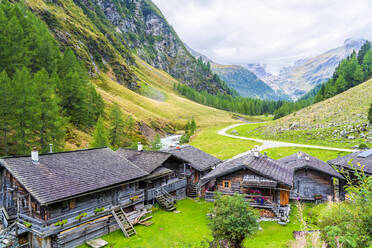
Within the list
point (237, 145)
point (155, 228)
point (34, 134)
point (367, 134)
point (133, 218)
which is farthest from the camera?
point (237, 145)

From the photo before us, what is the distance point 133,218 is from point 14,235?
35.5ft

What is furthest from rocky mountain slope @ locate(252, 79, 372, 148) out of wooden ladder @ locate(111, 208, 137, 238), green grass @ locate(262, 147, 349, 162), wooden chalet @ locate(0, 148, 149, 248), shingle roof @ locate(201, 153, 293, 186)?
wooden chalet @ locate(0, 148, 149, 248)

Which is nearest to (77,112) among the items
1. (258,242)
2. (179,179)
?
(179,179)

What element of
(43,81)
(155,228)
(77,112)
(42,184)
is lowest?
(155,228)

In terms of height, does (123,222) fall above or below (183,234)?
above

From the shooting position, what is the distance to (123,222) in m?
24.0

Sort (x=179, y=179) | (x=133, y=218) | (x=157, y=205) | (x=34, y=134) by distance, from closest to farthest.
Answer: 1. (x=133, y=218)
2. (x=157, y=205)
3. (x=179, y=179)
4. (x=34, y=134)

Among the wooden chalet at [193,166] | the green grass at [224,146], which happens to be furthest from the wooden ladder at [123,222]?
the green grass at [224,146]

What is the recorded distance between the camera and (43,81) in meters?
41.7

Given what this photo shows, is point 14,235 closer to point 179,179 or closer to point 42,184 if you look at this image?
point 42,184

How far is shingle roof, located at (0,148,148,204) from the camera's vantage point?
1912 centimetres

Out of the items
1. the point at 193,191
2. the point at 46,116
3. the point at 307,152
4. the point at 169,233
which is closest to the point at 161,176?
the point at 193,191

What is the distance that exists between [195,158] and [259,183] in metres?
14.4

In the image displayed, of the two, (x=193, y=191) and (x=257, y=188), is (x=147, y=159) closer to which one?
(x=193, y=191)
